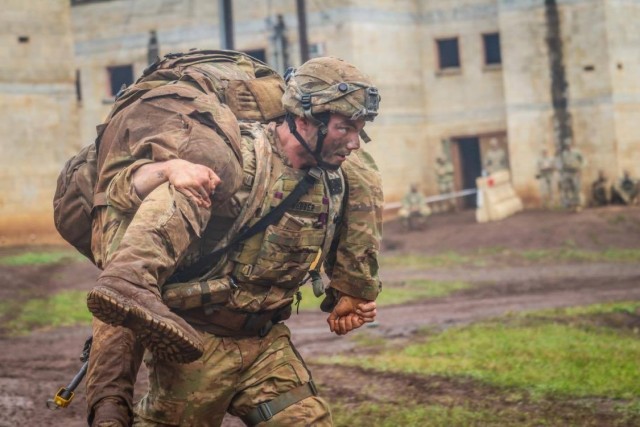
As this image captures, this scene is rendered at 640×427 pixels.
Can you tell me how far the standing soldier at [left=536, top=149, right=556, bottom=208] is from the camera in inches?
1303

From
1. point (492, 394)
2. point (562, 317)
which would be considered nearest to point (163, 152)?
point (492, 394)

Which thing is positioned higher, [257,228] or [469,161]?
[257,228]

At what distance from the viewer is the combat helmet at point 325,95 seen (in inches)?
220

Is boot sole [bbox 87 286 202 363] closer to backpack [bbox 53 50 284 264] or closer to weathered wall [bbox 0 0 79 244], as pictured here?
backpack [bbox 53 50 284 264]

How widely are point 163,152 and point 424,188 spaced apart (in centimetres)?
3221

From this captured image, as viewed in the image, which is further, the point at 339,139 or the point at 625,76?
the point at 625,76

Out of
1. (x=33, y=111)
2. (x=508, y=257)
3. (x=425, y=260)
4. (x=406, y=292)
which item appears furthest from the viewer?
(x=33, y=111)

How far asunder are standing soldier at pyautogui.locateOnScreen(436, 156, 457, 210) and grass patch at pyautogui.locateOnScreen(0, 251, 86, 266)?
1254 cm

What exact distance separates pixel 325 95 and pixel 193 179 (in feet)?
3.19

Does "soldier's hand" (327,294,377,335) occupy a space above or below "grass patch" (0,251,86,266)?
above

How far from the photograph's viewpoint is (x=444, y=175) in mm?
36219

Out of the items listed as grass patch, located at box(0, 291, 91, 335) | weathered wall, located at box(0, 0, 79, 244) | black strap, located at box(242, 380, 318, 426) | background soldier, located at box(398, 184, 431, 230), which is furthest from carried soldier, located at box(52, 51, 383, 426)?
background soldier, located at box(398, 184, 431, 230)

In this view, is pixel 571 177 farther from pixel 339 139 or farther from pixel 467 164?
pixel 339 139

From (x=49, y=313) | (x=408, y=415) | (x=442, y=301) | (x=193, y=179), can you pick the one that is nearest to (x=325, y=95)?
(x=193, y=179)
